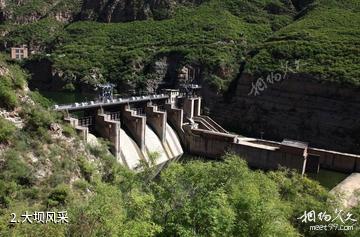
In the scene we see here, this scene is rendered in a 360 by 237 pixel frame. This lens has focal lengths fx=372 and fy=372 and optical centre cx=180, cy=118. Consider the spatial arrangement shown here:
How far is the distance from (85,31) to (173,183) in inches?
4868

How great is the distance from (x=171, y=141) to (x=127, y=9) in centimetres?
8636

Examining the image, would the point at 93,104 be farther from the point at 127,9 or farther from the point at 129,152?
the point at 127,9

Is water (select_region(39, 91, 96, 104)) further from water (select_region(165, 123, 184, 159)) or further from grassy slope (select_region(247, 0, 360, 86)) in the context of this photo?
grassy slope (select_region(247, 0, 360, 86))

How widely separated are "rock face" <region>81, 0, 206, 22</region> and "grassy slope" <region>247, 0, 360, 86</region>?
4591cm

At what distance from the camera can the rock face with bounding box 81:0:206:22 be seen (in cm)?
12362

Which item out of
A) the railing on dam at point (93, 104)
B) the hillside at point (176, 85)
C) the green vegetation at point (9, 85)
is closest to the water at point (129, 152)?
the railing on dam at point (93, 104)

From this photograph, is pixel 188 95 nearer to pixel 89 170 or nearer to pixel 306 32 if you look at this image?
pixel 306 32

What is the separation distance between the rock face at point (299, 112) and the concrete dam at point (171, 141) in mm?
6850

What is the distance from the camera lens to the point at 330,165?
52.4m

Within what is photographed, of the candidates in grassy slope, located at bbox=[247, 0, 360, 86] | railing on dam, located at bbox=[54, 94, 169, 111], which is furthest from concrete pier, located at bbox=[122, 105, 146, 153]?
grassy slope, located at bbox=[247, 0, 360, 86]

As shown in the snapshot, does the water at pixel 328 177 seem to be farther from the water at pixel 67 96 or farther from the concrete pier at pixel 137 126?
the water at pixel 67 96

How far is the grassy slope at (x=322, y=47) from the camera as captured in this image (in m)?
65.2

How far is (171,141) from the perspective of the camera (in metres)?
57.2

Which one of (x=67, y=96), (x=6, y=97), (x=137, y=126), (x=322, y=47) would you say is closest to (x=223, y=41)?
(x=322, y=47)
